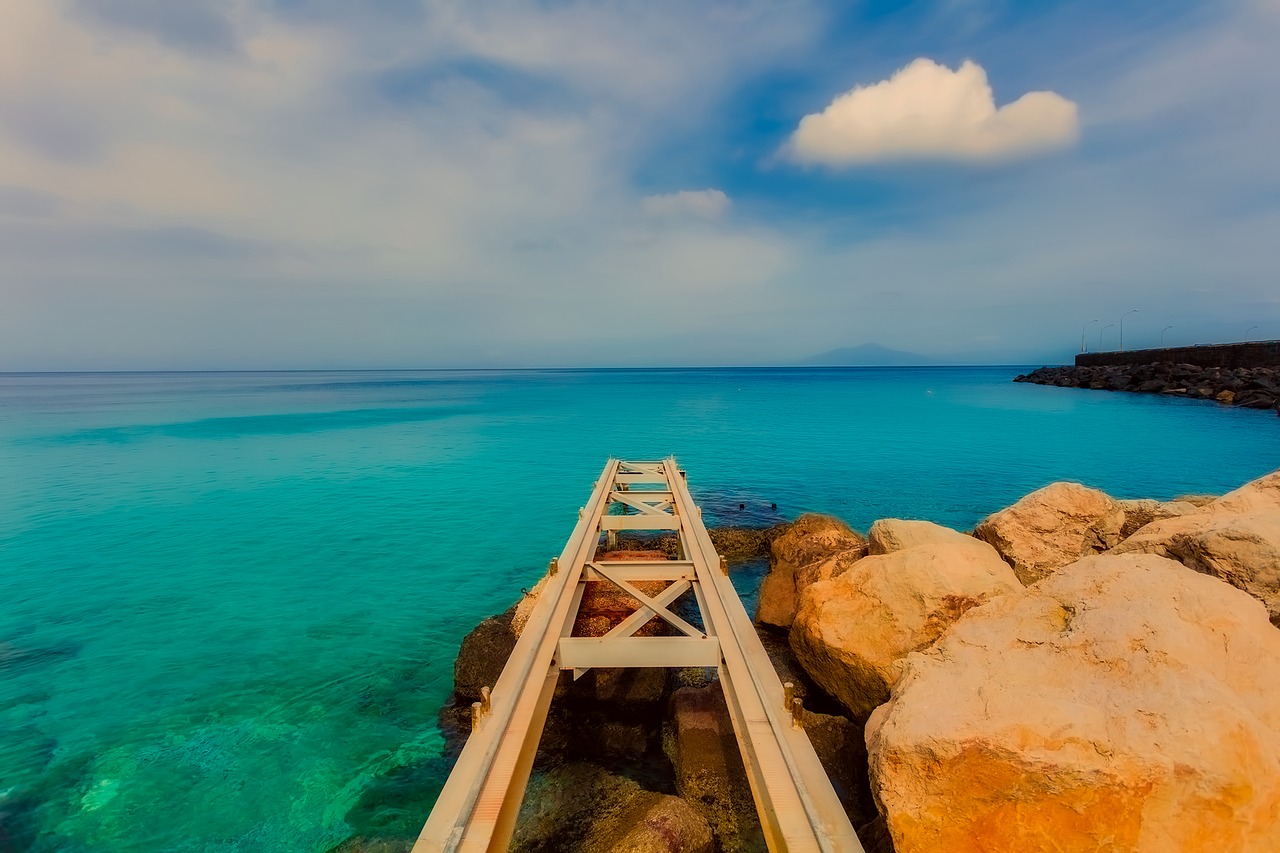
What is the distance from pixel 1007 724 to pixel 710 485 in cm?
1910

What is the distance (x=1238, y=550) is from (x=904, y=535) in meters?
3.33

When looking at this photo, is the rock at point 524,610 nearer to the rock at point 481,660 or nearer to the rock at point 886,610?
the rock at point 481,660

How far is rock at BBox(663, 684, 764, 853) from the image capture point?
16.7 ft

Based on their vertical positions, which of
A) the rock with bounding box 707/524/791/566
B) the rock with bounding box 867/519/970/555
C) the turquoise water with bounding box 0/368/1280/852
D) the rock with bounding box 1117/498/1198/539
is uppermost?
the rock with bounding box 1117/498/1198/539

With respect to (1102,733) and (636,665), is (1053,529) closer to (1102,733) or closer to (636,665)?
(1102,733)

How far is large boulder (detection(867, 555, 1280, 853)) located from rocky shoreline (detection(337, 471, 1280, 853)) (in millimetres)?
11

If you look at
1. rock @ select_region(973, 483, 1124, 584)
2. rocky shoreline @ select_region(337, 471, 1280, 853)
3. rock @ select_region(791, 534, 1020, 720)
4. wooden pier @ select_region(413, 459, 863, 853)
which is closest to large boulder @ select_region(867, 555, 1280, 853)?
Answer: rocky shoreline @ select_region(337, 471, 1280, 853)

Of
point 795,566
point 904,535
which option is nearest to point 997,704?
point 904,535

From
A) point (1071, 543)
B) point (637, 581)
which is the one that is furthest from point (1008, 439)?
point (637, 581)

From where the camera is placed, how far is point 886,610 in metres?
5.99

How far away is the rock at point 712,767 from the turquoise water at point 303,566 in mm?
2860

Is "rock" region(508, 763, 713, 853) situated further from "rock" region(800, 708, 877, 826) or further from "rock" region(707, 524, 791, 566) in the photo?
"rock" region(707, 524, 791, 566)

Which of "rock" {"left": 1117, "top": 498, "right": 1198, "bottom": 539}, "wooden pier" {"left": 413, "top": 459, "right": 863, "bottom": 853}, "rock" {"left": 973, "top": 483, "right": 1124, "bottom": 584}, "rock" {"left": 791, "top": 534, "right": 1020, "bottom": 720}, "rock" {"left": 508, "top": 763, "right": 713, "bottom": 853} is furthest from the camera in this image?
"rock" {"left": 973, "top": 483, "right": 1124, "bottom": 584}

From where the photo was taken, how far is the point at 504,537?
53.6 ft
